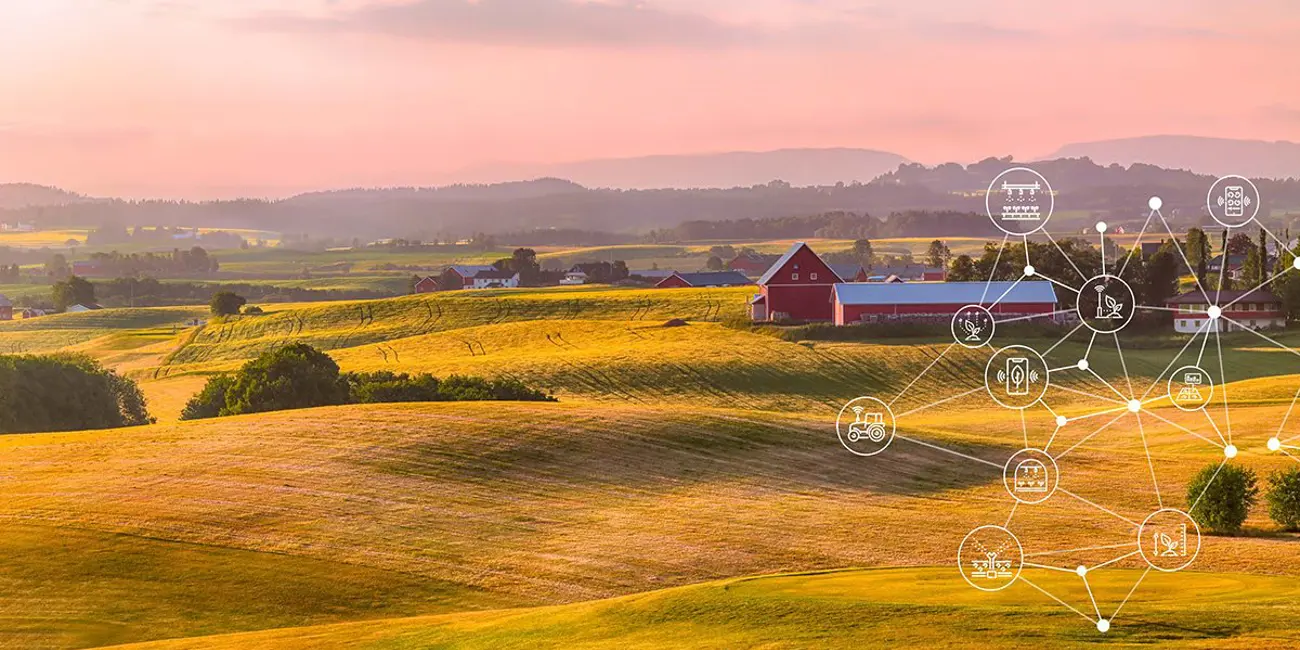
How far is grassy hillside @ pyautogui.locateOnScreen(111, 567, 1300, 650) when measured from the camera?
27.0 meters

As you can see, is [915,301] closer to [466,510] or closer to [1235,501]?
[1235,501]

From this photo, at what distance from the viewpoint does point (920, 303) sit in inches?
4870

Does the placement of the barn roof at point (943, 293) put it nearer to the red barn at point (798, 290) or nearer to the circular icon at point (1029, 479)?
the red barn at point (798, 290)

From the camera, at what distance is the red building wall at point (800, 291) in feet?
421

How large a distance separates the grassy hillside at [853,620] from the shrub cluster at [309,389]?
4705 cm

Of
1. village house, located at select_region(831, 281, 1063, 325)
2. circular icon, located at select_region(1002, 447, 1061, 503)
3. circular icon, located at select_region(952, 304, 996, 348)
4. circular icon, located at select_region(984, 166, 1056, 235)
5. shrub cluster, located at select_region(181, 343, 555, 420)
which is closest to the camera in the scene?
circular icon, located at select_region(984, 166, 1056, 235)

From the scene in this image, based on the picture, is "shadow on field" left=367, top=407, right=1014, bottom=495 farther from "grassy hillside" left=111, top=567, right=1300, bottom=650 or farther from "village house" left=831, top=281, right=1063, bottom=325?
"village house" left=831, top=281, right=1063, bottom=325

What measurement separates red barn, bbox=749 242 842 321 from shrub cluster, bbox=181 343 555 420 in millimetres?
46922

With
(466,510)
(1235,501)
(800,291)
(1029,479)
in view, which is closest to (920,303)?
(800,291)

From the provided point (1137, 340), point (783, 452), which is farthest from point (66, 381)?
point (1137, 340)

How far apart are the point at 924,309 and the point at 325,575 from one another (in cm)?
9004
